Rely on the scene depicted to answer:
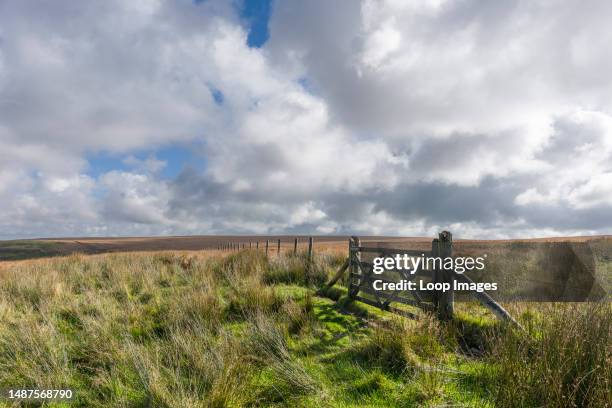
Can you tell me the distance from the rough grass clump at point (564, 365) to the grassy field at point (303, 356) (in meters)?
0.02

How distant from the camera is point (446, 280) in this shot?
6973 millimetres

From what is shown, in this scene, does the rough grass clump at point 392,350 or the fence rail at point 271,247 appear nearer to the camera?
the rough grass clump at point 392,350

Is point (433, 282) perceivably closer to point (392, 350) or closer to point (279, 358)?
point (392, 350)

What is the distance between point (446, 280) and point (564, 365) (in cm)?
383

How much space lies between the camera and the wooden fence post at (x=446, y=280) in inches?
271

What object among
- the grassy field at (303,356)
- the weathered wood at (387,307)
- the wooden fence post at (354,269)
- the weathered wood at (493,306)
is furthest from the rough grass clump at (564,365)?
the wooden fence post at (354,269)

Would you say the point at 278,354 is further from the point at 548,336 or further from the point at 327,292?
the point at 327,292

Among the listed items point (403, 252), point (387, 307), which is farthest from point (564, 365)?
point (387, 307)

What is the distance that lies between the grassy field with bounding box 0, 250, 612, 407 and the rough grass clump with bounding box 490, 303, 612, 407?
2cm

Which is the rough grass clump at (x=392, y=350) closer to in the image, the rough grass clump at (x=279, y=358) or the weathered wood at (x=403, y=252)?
the rough grass clump at (x=279, y=358)

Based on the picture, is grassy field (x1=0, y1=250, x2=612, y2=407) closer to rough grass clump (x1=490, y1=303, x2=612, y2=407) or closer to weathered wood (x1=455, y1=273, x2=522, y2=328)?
rough grass clump (x1=490, y1=303, x2=612, y2=407)

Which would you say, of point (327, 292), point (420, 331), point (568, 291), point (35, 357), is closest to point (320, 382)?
point (420, 331)

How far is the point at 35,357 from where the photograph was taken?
5.39 meters

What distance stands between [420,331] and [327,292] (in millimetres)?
5504
